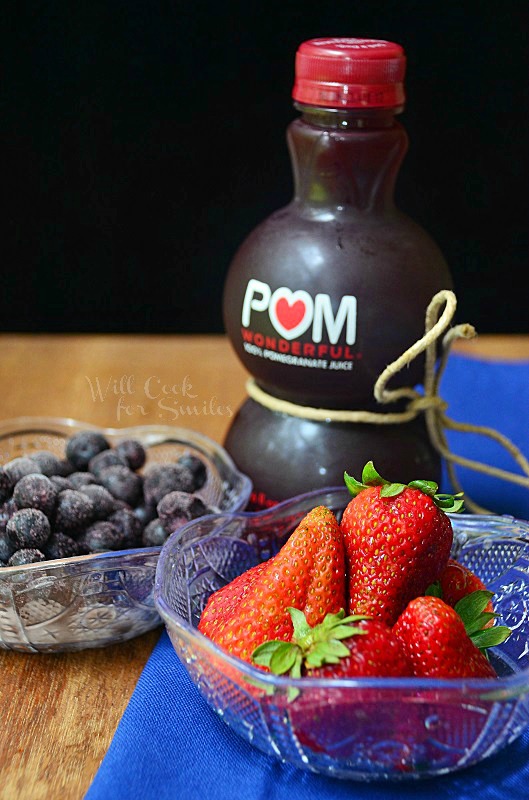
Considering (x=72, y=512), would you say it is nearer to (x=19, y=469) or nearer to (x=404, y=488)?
(x=19, y=469)

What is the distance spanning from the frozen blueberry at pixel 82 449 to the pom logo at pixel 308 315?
19 centimetres

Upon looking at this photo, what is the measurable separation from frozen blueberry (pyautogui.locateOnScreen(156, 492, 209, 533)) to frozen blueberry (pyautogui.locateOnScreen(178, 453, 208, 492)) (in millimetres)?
62

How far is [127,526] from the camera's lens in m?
0.75

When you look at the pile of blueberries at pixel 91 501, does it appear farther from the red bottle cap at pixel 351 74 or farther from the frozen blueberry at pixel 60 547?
the red bottle cap at pixel 351 74

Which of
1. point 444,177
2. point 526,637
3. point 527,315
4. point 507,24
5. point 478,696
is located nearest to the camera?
point 478,696

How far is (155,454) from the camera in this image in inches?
37.7

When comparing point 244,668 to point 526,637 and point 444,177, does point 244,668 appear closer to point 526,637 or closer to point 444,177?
point 526,637

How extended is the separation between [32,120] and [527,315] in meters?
0.92

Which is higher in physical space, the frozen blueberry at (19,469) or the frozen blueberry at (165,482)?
the frozen blueberry at (19,469)

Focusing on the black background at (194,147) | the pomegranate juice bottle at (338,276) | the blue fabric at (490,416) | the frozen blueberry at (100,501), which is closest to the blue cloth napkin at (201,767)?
the frozen blueberry at (100,501)

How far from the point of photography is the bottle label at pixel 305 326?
78cm

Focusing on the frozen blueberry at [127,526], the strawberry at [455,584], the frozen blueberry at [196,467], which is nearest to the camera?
the strawberry at [455,584]

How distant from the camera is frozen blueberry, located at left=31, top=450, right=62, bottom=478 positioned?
807 mm

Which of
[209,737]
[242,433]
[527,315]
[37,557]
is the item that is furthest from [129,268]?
[209,737]
